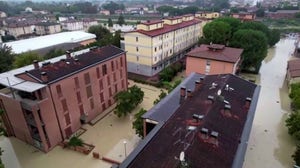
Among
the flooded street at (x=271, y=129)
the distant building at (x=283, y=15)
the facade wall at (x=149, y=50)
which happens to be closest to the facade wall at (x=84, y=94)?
the facade wall at (x=149, y=50)

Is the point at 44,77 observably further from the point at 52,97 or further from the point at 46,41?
the point at 46,41

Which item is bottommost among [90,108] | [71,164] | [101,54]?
[71,164]

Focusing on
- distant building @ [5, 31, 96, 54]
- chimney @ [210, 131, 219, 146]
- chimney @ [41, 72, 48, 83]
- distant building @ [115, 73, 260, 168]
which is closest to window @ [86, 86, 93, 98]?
chimney @ [41, 72, 48, 83]

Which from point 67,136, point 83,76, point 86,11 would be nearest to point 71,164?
point 67,136

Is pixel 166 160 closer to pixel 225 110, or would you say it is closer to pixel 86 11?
pixel 225 110

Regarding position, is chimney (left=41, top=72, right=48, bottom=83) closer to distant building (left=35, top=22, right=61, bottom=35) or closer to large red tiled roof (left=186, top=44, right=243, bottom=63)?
large red tiled roof (left=186, top=44, right=243, bottom=63)

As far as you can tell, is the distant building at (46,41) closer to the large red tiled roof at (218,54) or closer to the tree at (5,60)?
the tree at (5,60)

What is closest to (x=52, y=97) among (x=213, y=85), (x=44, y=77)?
(x=44, y=77)
